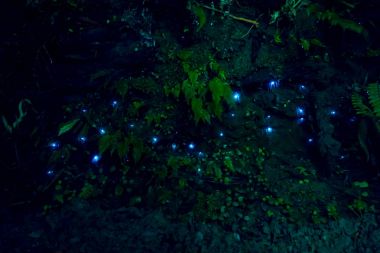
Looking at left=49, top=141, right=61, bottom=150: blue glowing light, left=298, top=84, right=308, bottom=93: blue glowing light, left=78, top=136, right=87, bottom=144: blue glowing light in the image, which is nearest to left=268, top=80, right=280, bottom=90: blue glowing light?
left=298, top=84, right=308, bottom=93: blue glowing light

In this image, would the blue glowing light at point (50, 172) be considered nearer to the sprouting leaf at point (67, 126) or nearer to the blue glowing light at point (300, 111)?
the sprouting leaf at point (67, 126)

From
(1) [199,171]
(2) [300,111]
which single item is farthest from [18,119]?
(2) [300,111]

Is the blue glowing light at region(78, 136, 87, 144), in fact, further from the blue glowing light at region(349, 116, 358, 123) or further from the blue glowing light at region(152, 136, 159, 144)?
the blue glowing light at region(349, 116, 358, 123)

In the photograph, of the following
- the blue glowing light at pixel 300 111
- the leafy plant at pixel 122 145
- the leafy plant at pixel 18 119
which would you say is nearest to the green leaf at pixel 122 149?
the leafy plant at pixel 122 145

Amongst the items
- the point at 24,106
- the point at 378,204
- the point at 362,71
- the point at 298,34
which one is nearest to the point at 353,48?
the point at 362,71

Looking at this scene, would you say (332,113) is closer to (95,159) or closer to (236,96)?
(236,96)
